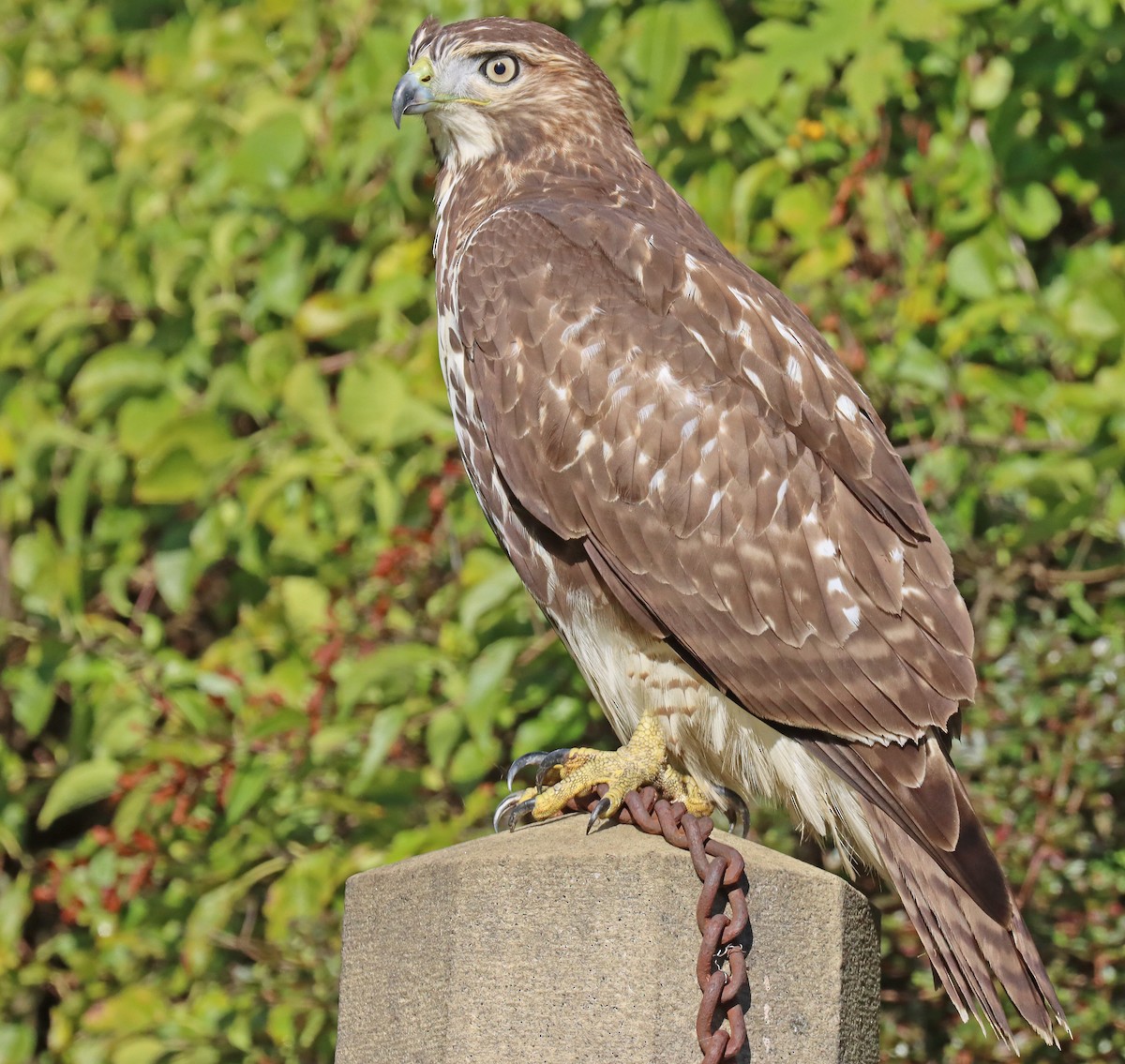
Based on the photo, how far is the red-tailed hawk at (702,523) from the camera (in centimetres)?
Result: 258

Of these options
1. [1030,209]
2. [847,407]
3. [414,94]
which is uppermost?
[414,94]

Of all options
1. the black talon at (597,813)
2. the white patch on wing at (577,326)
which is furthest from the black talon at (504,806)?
the white patch on wing at (577,326)

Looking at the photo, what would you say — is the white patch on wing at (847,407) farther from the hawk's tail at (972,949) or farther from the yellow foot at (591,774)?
the hawk's tail at (972,949)

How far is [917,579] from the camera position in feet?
8.80

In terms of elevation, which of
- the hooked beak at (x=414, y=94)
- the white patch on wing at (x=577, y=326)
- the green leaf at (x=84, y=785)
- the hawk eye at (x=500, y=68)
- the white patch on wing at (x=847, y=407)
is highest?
the hawk eye at (x=500, y=68)

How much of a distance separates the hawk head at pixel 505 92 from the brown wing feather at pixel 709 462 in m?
0.51

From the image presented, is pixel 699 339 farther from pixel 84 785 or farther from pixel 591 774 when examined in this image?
Result: pixel 84 785

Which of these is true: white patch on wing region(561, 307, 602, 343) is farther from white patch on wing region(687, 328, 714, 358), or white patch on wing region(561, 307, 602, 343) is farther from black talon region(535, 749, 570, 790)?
black talon region(535, 749, 570, 790)

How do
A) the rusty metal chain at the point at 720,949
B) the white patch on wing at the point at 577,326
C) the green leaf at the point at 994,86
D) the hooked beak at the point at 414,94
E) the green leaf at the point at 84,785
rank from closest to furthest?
the rusty metal chain at the point at 720,949 → the white patch on wing at the point at 577,326 → the hooked beak at the point at 414,94 → the green leaf at the point at 994,86 → the green leaf at the point at 84,785

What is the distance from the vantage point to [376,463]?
3926 mm

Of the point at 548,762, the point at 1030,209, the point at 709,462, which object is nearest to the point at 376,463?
the point at 709,462

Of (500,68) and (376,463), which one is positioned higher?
(500,68)

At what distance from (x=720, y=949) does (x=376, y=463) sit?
2.19m

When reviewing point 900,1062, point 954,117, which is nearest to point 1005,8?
point 954,117
